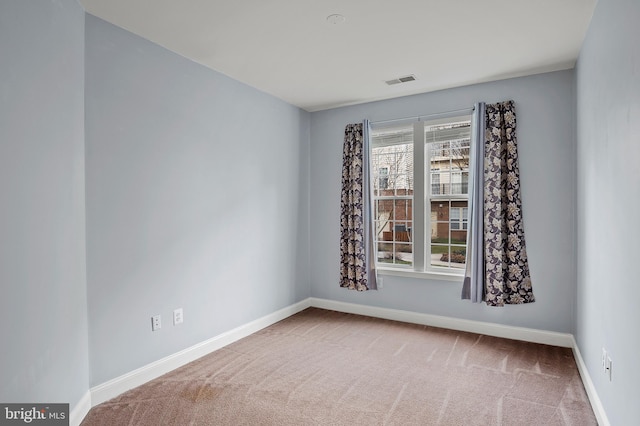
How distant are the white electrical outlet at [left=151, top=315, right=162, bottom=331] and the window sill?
2489 millimetres

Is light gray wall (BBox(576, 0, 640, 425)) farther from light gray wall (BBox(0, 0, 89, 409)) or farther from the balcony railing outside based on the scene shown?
light gray wall (BBox(0, 0, 89, 409))

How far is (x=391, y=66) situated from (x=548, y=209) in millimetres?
2005

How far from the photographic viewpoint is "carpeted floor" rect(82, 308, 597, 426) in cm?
231

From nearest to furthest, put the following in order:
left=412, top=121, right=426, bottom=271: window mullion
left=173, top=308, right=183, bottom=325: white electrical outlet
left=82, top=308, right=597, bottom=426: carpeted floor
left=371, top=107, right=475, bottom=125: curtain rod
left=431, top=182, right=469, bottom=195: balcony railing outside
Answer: left=82, top=308, right=597, bottom=426: carpeted floor < left=173, top=308, right=183, bottom=325: white electrical outlet < left=371, top=107, right=475, bottom=125: curtain rod < left=431, top=182, right=469, bottom=195: balcony railing outside < left=412, top=121, right=426, bottom=271: window mullion

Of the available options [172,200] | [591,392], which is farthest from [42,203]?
[591,392]

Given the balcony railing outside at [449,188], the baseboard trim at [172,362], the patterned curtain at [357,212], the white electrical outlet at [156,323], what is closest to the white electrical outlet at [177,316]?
the white electrical outlet at [156,323]

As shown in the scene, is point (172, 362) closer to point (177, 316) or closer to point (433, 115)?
point (177, 316)

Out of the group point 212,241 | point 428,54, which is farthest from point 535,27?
point 212,241

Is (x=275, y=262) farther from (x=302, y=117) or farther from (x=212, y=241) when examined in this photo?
(x=302, y=117)

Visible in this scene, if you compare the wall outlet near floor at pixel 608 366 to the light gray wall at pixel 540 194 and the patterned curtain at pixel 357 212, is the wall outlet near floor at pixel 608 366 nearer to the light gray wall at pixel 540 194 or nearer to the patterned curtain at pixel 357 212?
the light gray wall at pixel 540 194

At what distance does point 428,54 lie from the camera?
3.05 metres

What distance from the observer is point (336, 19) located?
2480 millimetres

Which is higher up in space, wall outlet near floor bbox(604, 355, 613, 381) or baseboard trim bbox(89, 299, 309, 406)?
wall outlet near floor bbox(604, 355, 613, 381)

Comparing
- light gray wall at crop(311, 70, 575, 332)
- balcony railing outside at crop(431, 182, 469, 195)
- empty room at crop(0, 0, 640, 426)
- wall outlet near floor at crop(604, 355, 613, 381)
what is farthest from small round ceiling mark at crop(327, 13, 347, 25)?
wall outlet near floor at crop(604, 355, 613, 381)
